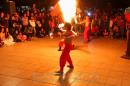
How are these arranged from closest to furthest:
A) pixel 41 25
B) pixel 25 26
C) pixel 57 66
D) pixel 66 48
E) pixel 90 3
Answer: pixel 66 48, pixel 57 66, pixel 25 26, pixel 41 25, pixel 90 3

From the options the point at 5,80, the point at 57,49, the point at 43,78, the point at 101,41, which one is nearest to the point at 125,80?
the point at 43,78

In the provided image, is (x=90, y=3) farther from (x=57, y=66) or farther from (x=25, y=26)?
(x=57, y=66)

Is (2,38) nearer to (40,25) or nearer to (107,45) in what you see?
(40,25)

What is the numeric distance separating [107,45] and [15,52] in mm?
4653

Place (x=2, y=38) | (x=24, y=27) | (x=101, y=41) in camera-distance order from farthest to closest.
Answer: (x=24, y=27) → (x=101, y=41) → (x=2, y=38)

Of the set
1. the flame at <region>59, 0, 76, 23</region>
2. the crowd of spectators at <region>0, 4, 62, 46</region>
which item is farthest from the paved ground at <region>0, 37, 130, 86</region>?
the flame at <region>59, 0, 76, 23</region>

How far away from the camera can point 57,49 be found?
11008 millimetres

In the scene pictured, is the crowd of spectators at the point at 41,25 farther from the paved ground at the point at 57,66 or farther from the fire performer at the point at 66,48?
the fire performer at the point at 66,48

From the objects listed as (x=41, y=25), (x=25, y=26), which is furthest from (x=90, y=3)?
(x=25, y=26)

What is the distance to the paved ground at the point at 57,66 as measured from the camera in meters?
6.75

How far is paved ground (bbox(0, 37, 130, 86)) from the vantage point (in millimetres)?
6750

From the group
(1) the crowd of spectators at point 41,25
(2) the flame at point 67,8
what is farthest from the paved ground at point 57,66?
(2) the flame at point 67,8

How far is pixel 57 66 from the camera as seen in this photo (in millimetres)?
8227

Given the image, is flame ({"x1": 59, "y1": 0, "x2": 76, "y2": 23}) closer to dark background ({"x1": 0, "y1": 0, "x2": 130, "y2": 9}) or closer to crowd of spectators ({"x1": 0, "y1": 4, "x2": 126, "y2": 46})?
crowd of spectators ({"x1": 0, "y1": 4, "x2": 126, "y2": 46})
